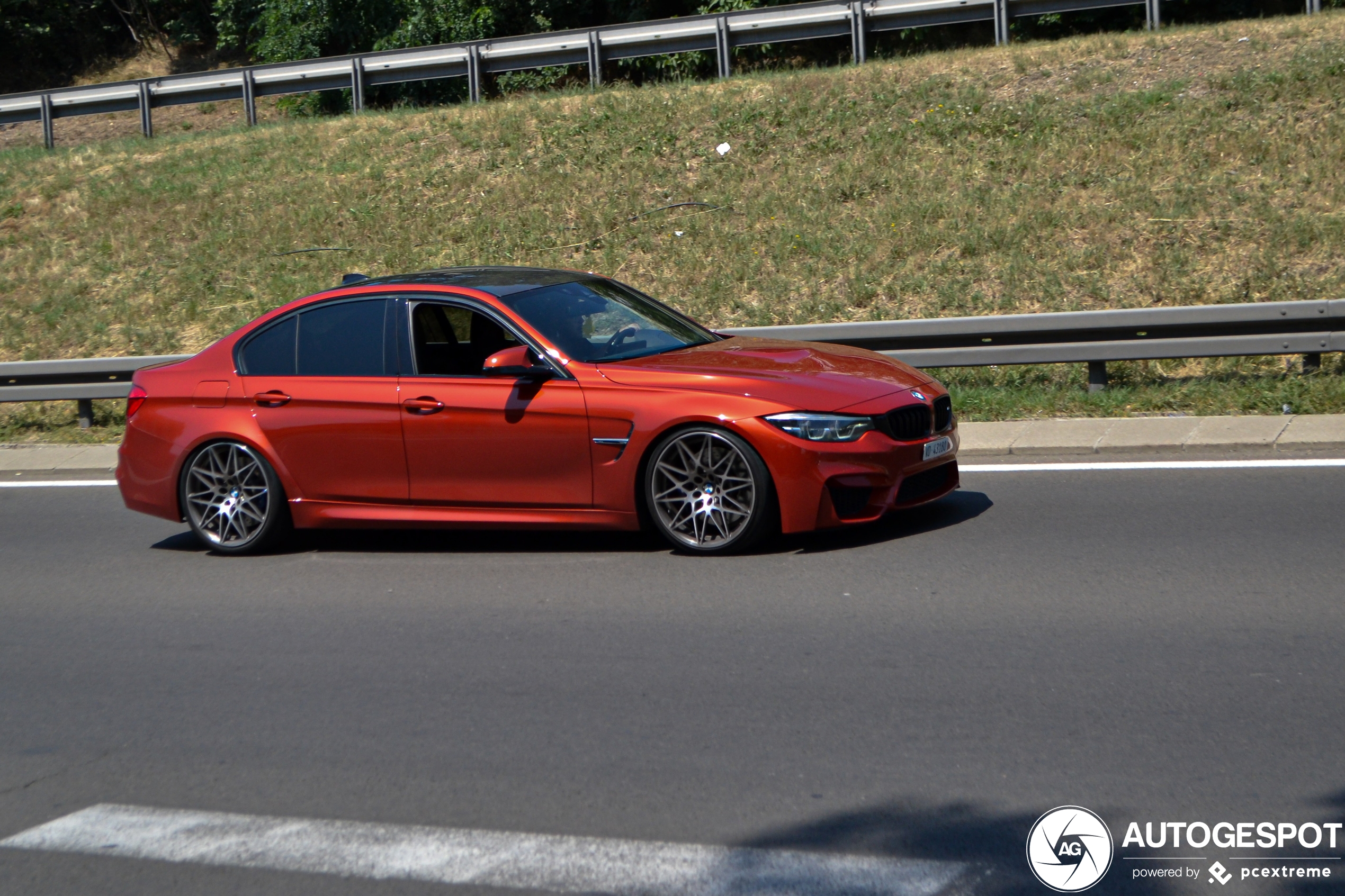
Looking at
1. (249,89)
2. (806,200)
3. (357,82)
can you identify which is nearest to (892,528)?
(806,200)

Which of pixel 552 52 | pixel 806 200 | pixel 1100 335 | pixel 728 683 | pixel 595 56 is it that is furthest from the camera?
pixel 552 52

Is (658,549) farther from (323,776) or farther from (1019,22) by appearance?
(1019,22)

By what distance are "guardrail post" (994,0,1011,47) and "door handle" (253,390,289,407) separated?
13612 millimetres

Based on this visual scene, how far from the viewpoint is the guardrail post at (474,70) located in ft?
67.7

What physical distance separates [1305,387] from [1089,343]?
1.59 m

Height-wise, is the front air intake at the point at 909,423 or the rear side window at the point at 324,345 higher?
the rear side window at the point at 324,345

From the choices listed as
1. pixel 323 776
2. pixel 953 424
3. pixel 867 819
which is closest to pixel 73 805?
pixel 323 776

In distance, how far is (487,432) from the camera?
747cm

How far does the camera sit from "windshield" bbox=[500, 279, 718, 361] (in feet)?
25.0

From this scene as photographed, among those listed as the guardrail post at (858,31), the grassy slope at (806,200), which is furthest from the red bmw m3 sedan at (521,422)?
the guardrail post at (858,31)

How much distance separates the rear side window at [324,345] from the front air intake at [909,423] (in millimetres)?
2897

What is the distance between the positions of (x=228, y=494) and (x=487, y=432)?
1826 mm

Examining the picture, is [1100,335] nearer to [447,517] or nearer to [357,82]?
[447,517]
